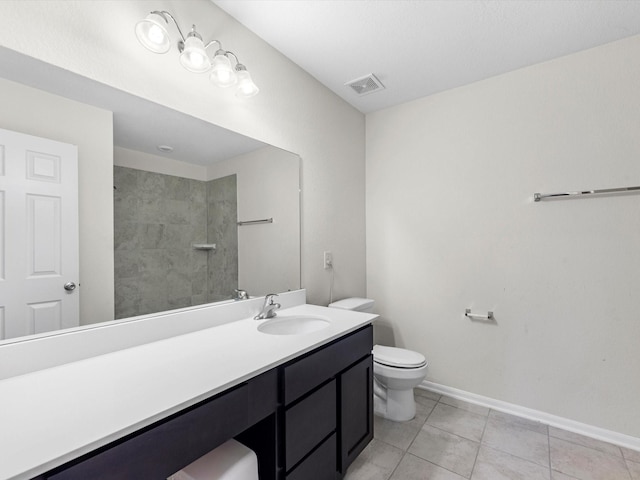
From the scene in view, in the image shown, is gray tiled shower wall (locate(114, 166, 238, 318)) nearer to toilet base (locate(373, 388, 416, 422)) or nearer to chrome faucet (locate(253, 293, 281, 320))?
chrome faucet (locate(253, 293, 281, 320))

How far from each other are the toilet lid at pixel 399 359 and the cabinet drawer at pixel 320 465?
0.71 metres

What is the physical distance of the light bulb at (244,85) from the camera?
1.49 meters

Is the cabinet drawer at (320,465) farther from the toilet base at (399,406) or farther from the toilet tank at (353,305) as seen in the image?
the toilet tank at (353,305)

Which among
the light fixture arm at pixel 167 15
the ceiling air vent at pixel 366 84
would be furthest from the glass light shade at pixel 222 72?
the ceiling air vent at pixel 366 84

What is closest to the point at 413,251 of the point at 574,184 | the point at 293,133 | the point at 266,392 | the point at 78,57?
the point at 574,184

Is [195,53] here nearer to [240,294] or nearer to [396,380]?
[240,294]

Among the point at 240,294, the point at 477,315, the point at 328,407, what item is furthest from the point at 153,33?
the point at 477,315

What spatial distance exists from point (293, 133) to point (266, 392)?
61.6 inches

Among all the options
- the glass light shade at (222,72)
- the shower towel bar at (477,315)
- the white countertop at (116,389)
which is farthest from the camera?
the shower towel bar at (477,315)

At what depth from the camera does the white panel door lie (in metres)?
0.90

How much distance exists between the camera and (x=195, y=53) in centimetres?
128

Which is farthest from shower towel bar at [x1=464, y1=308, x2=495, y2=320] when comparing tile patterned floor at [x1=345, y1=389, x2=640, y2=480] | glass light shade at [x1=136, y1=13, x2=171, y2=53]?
glass light shade at [x1=136, y1=13, x2=171, y2=53]

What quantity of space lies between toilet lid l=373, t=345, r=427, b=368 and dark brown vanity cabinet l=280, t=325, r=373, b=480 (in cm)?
35

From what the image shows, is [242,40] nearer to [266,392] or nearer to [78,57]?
[78,57]
